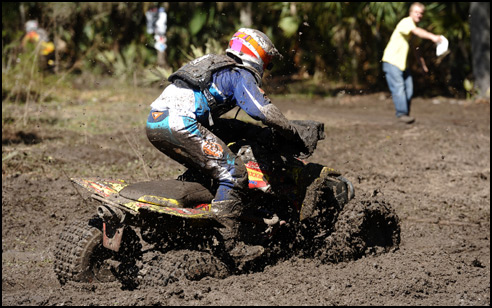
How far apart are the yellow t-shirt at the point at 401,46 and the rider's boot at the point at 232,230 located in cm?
722

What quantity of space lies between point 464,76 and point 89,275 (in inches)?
565

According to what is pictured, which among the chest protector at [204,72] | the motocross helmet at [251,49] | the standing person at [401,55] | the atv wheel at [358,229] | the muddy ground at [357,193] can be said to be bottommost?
the muddy ground at [357,193]

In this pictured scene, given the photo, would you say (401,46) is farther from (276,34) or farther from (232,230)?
(276,34)

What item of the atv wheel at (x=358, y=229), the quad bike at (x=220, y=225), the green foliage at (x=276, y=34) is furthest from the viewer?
the green foliage at (x=276, y=34)

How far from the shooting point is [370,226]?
5.34m

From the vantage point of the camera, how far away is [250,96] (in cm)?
450

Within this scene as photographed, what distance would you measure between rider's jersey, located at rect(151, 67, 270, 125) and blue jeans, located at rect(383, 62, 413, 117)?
7.13m

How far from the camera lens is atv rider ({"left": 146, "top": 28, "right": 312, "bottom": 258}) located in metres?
4.49

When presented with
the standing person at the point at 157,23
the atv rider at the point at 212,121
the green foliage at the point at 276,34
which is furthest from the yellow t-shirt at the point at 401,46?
the standing person at the point at 157,23

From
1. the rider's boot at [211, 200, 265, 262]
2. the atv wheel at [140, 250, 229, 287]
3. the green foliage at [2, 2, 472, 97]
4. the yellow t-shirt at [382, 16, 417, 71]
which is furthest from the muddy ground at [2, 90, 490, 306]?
the green foliage at [2, 2, 472, 97]

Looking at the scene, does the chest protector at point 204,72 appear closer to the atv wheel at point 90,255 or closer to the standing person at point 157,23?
the atv wheel at point 90,255

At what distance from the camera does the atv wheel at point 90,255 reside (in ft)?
14.7

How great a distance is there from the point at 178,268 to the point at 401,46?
7.81 metres

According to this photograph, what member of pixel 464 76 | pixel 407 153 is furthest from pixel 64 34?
pixel 407 153
